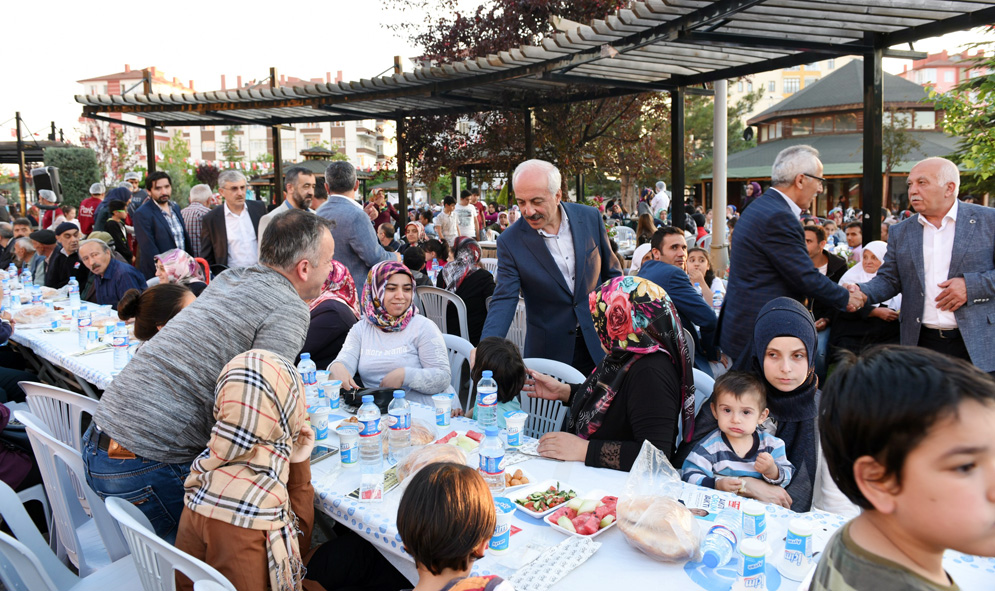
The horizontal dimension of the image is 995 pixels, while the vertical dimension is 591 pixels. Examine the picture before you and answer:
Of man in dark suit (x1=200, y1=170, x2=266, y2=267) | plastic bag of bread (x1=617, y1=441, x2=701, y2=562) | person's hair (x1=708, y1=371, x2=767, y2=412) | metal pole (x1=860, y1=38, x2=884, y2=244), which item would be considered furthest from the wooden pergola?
plastic bag of bread (x1=617, y1=441, x2=701, y2=562)

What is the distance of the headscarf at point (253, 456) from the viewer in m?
1.94

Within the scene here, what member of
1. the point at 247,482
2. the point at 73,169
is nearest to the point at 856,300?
the point at 247,482

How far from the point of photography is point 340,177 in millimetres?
5539

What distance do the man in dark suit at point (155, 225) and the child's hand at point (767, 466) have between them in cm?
648

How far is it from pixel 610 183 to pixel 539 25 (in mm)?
32596

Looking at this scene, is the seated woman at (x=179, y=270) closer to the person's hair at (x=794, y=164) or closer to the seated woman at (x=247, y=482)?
the seated woman at (x=247, y=482)

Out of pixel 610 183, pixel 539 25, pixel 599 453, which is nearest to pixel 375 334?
pixel 599 453

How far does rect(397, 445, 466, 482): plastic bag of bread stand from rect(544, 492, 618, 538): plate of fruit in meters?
0.43

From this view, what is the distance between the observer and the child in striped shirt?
2.50 meters

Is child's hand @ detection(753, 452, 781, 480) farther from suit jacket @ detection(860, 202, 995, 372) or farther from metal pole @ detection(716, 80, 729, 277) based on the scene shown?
metal pole @ detection(716, 80, 729, 277)

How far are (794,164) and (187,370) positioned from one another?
3505 millimetres

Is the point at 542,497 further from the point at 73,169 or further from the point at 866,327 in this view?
the point at 73,169

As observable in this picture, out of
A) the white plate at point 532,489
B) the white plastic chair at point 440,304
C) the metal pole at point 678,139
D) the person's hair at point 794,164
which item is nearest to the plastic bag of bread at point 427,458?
the white plate at point 532,489

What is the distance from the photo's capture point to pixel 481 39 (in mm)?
12031
